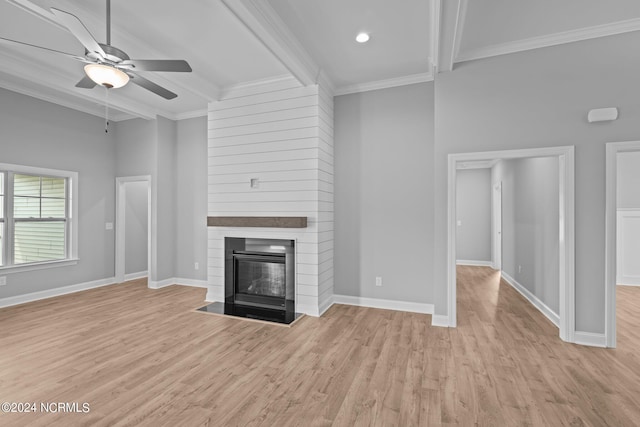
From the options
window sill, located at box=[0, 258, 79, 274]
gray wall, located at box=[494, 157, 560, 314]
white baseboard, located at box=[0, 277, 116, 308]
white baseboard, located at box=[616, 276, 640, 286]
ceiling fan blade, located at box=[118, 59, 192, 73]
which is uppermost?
ceiling fan blade, located at box=[118, 59, 192, 73]

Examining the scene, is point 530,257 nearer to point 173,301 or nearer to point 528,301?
point 528,301

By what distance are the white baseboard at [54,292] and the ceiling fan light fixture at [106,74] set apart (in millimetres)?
3969

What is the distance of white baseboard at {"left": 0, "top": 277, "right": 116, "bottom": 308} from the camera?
4.34m

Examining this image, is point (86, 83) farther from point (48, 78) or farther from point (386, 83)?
point (386, 83)

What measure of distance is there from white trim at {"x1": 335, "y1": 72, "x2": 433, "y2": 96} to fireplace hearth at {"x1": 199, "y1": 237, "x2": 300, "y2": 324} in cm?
235

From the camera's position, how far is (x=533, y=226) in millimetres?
4395

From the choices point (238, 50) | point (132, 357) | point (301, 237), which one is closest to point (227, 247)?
point (301, 237)

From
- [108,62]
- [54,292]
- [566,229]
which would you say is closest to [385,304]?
[566,229]

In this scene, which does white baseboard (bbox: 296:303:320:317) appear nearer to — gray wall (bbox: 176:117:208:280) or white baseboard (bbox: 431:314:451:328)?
white baseboard (bbox: 431:314:451:328)

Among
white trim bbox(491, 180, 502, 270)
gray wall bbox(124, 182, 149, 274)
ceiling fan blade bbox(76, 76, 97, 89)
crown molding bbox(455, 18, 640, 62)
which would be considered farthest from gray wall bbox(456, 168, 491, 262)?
ceiling fan blade bbox(76, 76, 97, 89)

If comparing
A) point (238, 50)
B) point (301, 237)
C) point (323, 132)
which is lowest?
point (301, 237)

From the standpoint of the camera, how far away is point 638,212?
522cm

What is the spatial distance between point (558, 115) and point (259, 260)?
155 inches

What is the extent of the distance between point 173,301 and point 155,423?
291 cm
